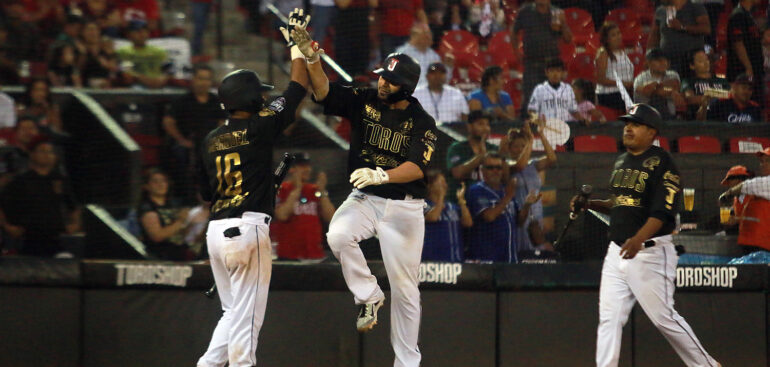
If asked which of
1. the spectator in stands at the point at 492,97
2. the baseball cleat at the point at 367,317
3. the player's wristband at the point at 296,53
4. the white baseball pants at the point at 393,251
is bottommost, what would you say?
the baseball cleat at the point at 367,317

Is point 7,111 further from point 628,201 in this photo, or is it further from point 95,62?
point 628,201

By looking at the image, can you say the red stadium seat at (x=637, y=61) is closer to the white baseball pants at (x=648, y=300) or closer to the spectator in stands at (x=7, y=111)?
the white baseball pants at (x=648, y=300)

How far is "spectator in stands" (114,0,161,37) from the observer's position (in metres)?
11.7

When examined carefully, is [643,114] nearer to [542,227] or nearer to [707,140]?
[542,227]

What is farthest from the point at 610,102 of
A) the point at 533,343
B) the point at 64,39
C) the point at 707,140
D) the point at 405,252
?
the point at 64,39

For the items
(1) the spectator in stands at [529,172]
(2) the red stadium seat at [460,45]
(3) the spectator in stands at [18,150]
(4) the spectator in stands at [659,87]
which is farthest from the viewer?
(2) the red stadium seat at [460,45]

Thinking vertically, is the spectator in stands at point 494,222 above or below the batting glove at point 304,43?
below

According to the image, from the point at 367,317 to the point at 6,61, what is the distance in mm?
6799

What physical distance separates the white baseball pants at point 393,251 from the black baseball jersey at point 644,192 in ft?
4.74

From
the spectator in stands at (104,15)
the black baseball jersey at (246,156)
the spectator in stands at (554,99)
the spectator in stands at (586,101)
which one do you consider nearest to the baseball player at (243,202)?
the black baseball jersey at (246,156)

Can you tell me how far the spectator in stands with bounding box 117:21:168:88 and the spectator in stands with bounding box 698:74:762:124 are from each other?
598 centimetres

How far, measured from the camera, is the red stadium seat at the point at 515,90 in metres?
10.1

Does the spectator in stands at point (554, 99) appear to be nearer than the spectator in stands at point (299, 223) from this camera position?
No

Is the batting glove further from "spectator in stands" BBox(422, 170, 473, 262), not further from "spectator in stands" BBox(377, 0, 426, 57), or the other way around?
"spectator in stands" BBox(377, 0, 426, 57)
